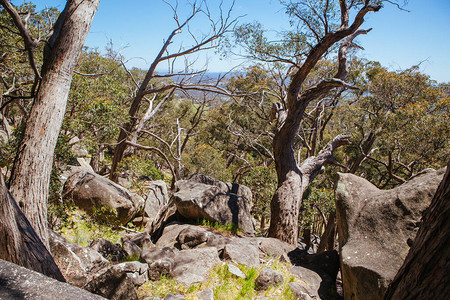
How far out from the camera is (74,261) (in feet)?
12.9

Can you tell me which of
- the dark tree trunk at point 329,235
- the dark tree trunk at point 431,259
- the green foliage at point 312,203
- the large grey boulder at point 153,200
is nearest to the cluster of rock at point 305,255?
the dark tree trunk at point 431,259

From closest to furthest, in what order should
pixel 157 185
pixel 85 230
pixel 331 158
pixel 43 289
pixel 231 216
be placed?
pixel 43 289
pixel 85 230
pixel 231 216
pixel 331 158
pixel 157 185

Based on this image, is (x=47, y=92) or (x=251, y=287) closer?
(x=47, y=92)

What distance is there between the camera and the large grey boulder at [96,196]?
25.1 ft

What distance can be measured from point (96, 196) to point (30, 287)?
282 inches

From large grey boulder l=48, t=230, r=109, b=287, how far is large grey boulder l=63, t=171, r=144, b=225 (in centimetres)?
328

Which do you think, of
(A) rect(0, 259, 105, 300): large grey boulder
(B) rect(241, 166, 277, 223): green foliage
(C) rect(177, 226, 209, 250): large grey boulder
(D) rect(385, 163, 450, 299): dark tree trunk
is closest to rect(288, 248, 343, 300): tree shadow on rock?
(C) rect(177, 226, 209, 250): large grey boulder

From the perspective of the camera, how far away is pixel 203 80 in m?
9.12

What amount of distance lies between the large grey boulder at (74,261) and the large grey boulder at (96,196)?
10.8 feet

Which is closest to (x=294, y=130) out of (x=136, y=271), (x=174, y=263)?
(x=174, y=263)

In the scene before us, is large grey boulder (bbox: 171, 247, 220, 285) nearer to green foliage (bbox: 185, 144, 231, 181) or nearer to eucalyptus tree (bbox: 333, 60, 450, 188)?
eucalyptus tree (bbox: 333, 60, 450, 188)

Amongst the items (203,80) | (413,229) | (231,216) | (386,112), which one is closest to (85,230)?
(231,216)

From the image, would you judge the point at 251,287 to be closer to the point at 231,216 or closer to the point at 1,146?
the point at 231,216

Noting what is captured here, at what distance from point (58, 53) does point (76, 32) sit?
39 centimetres
